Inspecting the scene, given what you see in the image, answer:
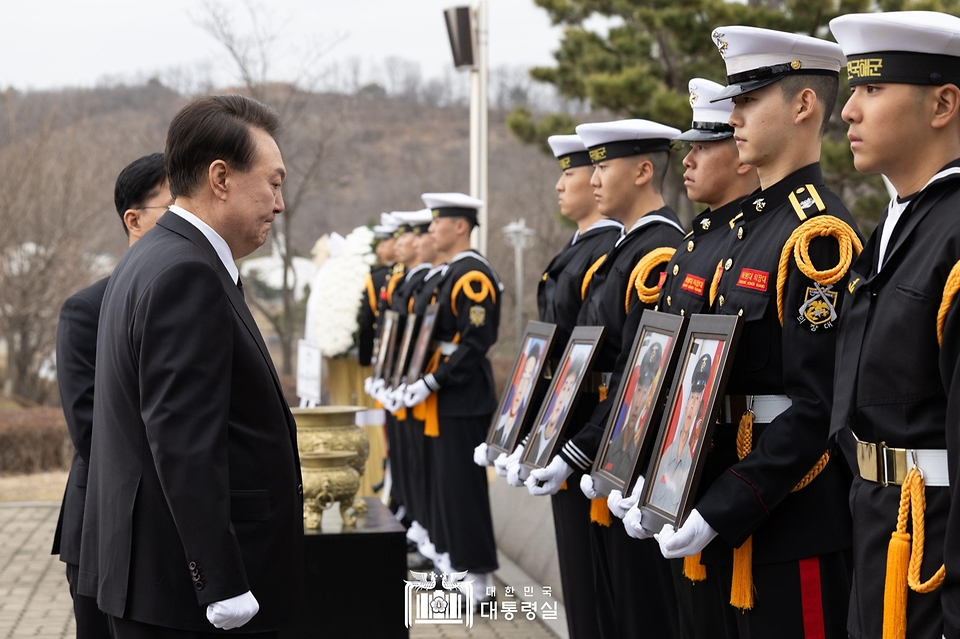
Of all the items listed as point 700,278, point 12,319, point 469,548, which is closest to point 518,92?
point 12,319

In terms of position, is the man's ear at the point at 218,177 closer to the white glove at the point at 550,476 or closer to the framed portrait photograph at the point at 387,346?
the white glove at the point at 550,476

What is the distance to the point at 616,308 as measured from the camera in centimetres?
420

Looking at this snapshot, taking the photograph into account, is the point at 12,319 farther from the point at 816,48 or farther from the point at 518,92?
the point at 518,92

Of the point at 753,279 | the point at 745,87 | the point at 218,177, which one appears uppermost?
the point at 745,87

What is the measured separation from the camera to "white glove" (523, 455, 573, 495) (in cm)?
408

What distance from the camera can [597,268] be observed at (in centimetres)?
456

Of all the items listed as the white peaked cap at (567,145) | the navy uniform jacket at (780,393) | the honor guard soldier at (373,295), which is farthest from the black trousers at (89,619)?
the honor guard soldier at (373,295)

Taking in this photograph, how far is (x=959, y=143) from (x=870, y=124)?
186mm

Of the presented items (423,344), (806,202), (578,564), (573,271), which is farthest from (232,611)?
(423,344)

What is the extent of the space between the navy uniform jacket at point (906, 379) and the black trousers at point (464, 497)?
174 inches

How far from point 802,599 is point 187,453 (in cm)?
163

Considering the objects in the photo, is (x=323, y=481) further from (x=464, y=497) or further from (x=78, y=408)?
(x=464, y=497)

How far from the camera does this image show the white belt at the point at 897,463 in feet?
7.34

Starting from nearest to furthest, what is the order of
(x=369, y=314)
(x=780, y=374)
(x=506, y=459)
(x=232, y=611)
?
1. (x=232, y=611)
2. (x=780, y=374)
3. (x=506, y=459)
4. (x=369, y=314)
